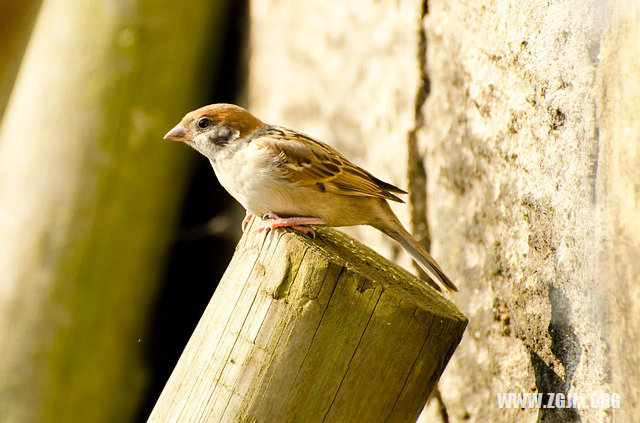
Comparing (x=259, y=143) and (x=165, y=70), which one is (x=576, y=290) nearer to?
(x=259, y=143)

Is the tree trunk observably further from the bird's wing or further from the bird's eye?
the bird's wing

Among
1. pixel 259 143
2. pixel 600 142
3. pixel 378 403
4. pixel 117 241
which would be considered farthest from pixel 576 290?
pixel 117 241

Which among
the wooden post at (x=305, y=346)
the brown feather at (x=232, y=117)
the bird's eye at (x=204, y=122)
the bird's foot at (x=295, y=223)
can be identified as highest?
the brown feather at (x=232, y=117)

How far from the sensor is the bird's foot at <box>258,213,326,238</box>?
2.24 meters

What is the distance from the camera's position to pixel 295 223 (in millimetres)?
2416

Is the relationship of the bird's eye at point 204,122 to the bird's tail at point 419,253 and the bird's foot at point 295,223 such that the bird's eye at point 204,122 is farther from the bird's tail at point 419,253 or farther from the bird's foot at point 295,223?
the bird's tail at point 419,253

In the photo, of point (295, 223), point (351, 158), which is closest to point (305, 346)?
point (295, 223)

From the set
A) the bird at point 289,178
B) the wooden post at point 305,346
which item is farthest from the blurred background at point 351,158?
the wooden post at point 305,346

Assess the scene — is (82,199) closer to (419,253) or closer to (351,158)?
(351,158)

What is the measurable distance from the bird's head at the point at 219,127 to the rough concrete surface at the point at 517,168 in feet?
2.24

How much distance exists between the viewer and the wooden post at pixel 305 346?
186 cm

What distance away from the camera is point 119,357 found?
4305 millimetres

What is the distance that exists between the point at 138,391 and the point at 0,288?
37.5 inches

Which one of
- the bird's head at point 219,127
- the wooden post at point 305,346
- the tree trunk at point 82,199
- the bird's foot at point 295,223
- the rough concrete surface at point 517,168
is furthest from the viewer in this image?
the tree trunk at point 82,199
